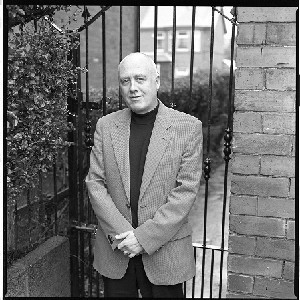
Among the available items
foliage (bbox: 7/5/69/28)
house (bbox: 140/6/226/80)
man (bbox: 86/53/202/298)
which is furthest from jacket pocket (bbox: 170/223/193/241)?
house (bbox: 140/6/226/80)

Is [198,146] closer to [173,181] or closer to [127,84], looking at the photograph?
[173,181]

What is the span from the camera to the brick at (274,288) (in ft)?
8.97

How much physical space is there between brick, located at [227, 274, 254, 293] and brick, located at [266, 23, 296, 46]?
1404 millimetres

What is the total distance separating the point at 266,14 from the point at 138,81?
0.82 m

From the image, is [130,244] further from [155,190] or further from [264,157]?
[264,157]

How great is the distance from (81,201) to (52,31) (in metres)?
1.25

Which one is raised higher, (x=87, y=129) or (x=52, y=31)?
(x=52, y=31)

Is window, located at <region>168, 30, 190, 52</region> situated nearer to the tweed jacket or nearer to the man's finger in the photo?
the tweed jacket

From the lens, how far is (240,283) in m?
2.80

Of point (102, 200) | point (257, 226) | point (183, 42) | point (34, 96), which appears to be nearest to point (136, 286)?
point (102, 200)

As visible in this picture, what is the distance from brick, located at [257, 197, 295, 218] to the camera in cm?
262

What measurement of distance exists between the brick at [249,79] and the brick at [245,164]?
15.5 inches
